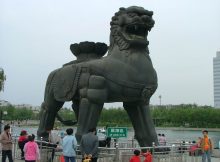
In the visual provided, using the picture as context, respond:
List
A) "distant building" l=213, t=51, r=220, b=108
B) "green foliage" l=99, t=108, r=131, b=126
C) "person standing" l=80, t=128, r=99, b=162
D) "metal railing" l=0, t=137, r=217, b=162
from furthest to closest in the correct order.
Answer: "distant building" l=213, t=51, r=220, b=108
"green foliage" l=99, t=108, r=131, b=126
"metal railing" l=0, t=137, r=217, b=162
"person standing" l=80, t=128, r=99, b=162

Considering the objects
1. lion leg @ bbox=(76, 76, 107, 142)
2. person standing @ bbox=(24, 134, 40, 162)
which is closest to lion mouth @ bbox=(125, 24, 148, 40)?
lion leg @ bbox=(76, 76, 107, 142)

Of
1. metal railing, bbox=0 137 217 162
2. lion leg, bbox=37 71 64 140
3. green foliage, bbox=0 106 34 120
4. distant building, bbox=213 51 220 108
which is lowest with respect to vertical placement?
metal railing, bbox=0 137 217 162

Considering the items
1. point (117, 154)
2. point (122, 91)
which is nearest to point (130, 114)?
point (122, 91)

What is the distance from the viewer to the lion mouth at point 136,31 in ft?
32.5

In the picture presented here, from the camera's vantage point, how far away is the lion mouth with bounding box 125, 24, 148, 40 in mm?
9920

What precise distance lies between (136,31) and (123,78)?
4.27 ft

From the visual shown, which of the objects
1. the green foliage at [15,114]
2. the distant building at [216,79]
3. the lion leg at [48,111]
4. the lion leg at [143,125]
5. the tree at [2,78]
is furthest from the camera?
the distant building at [216,79]

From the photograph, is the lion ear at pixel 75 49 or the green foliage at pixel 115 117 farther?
the green foliage at pixel 115 117

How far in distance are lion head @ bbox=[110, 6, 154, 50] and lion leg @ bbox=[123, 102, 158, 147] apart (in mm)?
1631

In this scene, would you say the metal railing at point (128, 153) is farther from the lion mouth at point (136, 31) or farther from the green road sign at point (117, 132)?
the lion mouth at point (136, 31)

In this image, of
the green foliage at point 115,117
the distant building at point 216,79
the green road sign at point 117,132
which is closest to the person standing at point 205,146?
the green road sign at point 117,132

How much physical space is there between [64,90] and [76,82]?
527 mm

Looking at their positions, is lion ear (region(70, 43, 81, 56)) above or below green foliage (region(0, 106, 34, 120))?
below

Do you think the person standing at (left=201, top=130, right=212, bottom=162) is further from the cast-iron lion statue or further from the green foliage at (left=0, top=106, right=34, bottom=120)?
the green foliage at (left=0, top=106, right=34, bottom=120)
